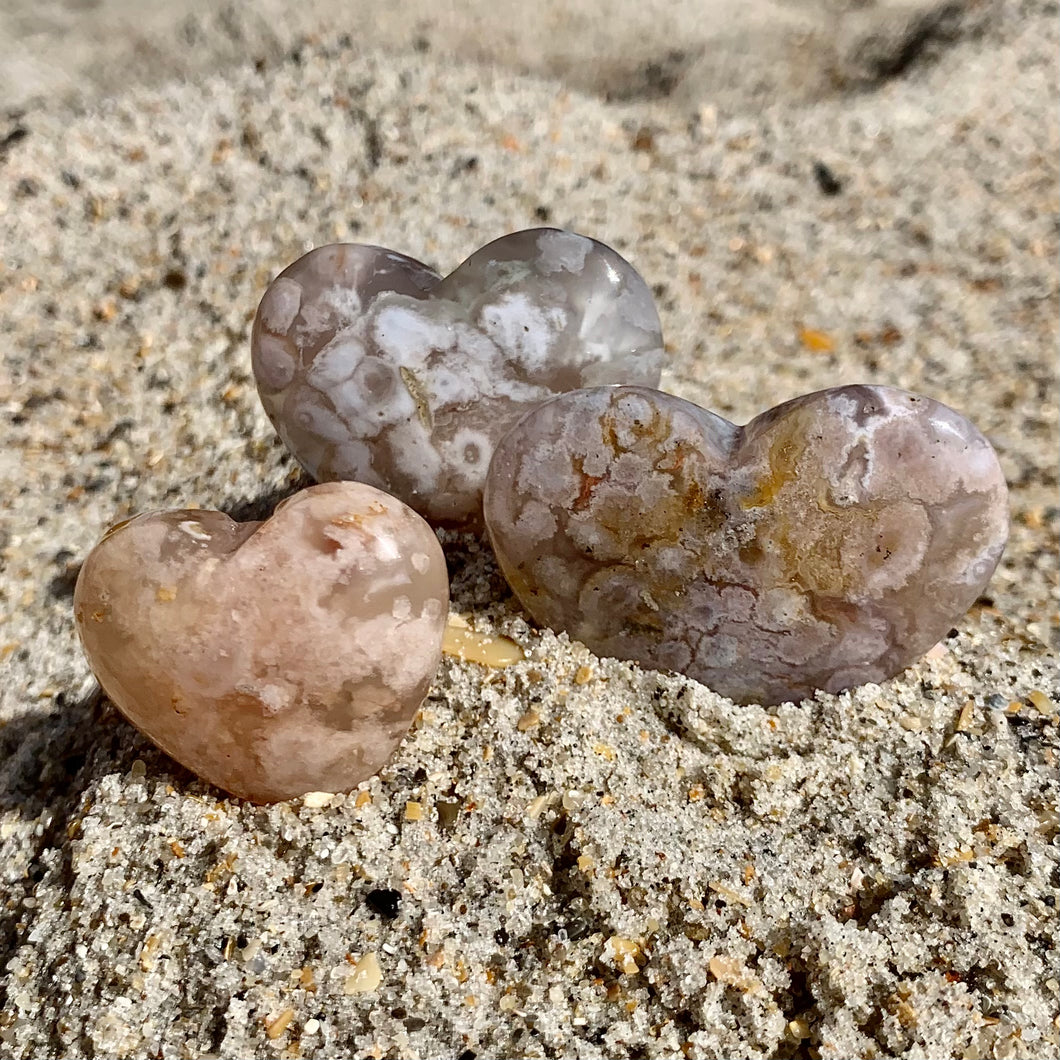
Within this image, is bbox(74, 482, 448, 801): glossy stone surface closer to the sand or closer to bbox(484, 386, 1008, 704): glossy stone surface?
the sand

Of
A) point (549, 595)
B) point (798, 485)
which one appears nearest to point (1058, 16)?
point (798, 485)

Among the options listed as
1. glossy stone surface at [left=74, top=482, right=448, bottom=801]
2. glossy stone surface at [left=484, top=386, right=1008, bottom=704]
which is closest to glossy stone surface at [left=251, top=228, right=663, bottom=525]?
glossy stone surface at [left=484, top=386, right=1008, bottom=704]

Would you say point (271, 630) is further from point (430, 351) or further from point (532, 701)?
point (430, 351)

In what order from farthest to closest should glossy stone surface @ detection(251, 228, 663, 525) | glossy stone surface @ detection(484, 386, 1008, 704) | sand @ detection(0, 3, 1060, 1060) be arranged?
1. glossy stone surface @ detection(251, 228, 663, 525)
2. glossy stone surface @ detection(484, 386, 1008, 704)
3. sand @ detection(0, 3, 1060, 1060)

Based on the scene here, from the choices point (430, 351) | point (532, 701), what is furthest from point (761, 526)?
point (430, 351)

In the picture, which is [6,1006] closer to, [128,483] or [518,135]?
[128,483]

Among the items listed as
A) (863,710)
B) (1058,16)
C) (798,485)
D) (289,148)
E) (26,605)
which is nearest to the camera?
(798,485)
